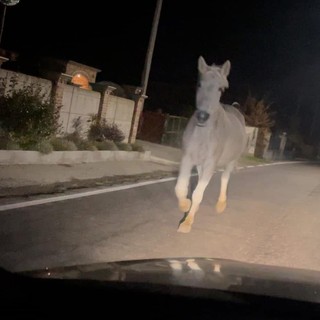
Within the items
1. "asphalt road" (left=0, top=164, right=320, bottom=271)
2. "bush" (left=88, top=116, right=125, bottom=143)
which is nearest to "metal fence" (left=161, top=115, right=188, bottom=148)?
"bush" (left=88, top=116, right=125, bottom=143)

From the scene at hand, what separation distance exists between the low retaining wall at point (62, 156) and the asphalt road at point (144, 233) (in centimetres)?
285

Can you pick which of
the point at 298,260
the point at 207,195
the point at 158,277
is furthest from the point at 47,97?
the point at 158,277

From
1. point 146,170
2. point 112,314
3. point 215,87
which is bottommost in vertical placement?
point 146,170

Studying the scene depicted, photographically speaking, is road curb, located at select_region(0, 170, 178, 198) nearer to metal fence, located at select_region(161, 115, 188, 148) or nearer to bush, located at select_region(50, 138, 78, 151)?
bush, located at select_region(50, 138, 78, 151)

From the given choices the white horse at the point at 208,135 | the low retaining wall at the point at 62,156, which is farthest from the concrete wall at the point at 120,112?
the white horse at the point at 208,135

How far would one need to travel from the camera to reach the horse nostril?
6.87 meters

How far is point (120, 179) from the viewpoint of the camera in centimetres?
1491

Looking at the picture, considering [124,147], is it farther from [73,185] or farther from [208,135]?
[208,135]

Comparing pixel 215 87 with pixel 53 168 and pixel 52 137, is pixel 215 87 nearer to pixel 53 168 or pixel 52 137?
pixel 53 168

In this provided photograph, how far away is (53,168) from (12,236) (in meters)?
7.12

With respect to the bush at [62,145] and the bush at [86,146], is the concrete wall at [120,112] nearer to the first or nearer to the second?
the bush at [86,146]

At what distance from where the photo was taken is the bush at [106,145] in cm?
1910

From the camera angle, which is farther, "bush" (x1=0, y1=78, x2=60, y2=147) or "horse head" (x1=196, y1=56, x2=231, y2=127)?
"bush" (x1=0, y1=78, x2=60, y2=147)

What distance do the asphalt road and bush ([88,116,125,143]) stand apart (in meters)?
6.88
